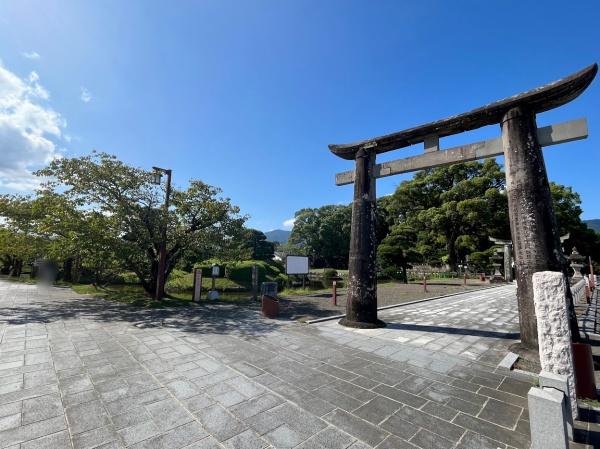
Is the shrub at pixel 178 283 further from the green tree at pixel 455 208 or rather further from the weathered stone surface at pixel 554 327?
the green tree at pixel 455 208

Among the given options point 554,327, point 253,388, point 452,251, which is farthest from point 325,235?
point 554,327

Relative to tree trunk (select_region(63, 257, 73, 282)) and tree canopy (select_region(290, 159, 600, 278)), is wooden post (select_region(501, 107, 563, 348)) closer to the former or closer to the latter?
tree canopy (select_region(290, 159, 600, 278))

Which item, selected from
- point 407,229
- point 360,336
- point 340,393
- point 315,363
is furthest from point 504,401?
point 407,229

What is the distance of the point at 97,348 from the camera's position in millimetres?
5566

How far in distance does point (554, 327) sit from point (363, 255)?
14.4 feet

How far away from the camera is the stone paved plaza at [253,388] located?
2.90 meters

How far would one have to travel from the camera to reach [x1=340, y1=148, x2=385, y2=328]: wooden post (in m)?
7.48

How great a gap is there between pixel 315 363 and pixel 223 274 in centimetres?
2207

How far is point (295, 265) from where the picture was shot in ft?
50.4

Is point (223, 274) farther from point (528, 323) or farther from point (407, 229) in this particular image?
point (528, 323)

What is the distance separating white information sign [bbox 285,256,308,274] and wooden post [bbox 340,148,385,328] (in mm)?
7433

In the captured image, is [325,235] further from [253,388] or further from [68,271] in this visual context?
[253,388]

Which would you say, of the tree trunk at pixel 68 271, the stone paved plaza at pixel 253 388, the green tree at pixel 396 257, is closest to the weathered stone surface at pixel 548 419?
the stone paved plaza at pixel 253 388

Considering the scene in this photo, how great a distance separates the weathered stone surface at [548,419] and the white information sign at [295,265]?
42.2 feet
